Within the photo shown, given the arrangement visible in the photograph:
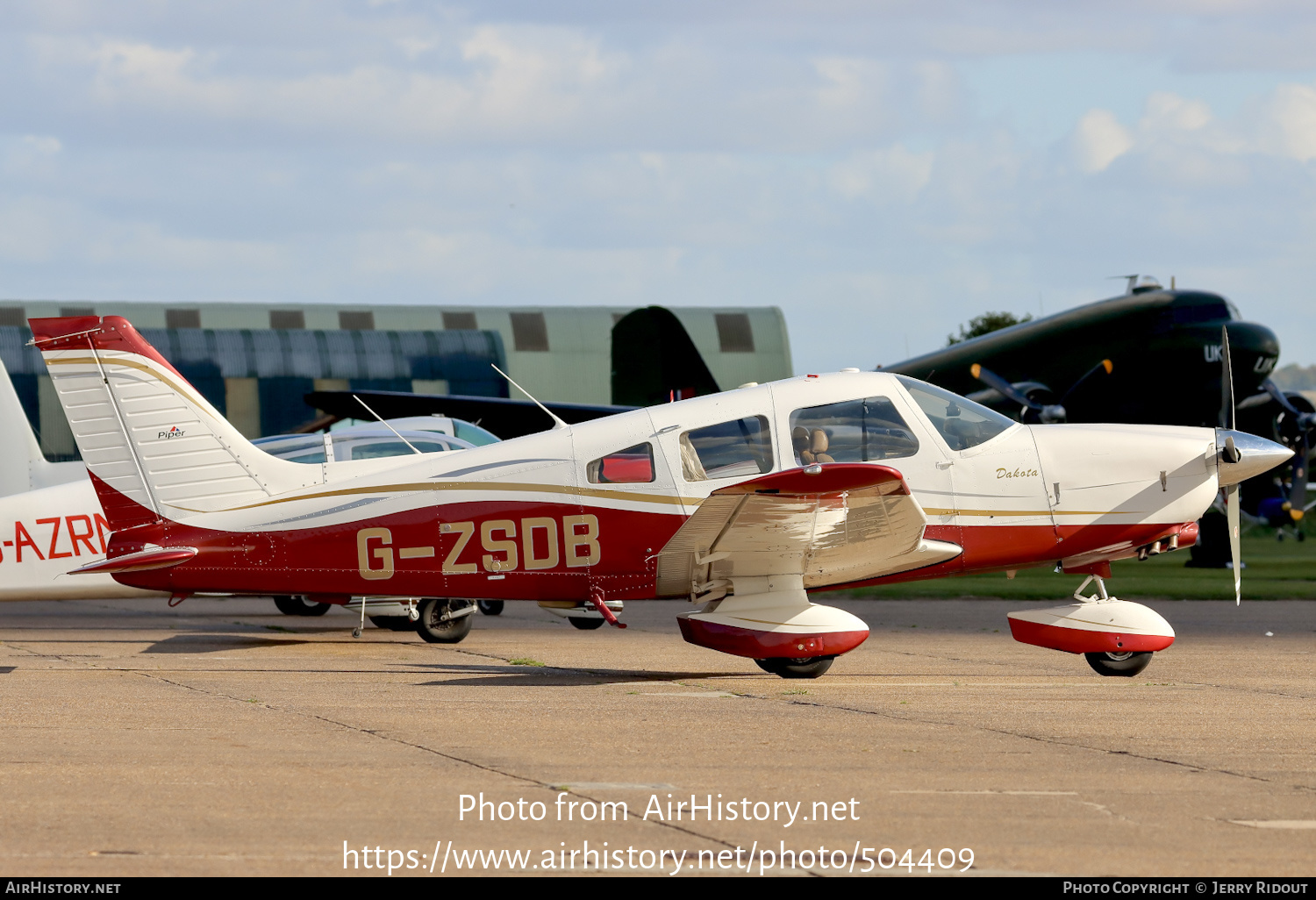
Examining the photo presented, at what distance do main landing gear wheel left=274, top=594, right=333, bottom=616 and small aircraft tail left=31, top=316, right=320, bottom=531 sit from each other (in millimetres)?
6704

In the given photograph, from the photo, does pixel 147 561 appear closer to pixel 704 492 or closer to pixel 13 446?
pixel 704 492

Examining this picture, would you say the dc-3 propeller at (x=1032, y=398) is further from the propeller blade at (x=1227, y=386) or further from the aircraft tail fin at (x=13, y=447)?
the aircraft tail fin at (x=13, y=447)

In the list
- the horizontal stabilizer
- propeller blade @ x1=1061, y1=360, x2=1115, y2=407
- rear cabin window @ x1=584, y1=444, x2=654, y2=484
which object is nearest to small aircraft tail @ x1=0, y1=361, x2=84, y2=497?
the horizontal stabilizer

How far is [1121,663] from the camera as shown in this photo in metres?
11.4

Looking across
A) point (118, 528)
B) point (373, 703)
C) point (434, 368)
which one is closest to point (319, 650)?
point (118, 528)

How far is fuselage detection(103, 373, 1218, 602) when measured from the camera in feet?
36.8

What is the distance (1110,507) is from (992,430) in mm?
1098

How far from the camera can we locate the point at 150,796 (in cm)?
652

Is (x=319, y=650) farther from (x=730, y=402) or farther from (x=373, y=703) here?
(x=730, y=402)

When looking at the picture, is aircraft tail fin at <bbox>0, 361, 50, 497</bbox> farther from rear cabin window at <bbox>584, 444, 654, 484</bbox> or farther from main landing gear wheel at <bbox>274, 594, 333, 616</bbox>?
rear cabin window at <bbox>584, 444, 654, 484</bbox>

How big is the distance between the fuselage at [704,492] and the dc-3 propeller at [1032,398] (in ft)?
43.3

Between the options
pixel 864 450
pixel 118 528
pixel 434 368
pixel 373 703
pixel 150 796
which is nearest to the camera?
pixel 150 796

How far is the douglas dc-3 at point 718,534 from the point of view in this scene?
11.1 m

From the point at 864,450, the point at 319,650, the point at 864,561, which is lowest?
the point at 319,650
